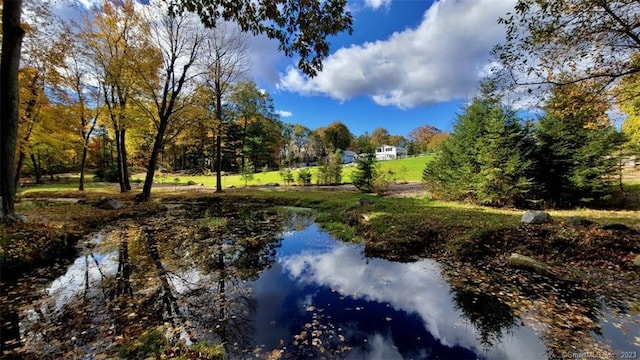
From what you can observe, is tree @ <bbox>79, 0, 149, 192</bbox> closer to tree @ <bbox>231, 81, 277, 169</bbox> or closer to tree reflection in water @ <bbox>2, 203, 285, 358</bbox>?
tree reflection in water @ <bbox>2, 203, 285, 358</bbox>

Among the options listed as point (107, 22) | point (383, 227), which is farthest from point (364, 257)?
point (107, 22)

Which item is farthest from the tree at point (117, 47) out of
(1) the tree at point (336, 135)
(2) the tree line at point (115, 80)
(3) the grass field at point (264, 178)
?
(1) the tree at point (336, 135)

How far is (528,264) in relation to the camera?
596 cm

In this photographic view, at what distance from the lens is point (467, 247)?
6.96 m

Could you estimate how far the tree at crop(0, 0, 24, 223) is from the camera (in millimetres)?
6547

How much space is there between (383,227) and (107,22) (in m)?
18.9

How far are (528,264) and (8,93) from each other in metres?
13.0

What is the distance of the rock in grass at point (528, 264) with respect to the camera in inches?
227

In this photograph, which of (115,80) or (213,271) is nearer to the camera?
(213,271)

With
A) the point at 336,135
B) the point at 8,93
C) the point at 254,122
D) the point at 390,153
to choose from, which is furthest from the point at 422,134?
the point at 8,93

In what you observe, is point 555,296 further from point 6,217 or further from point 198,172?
point 198,172

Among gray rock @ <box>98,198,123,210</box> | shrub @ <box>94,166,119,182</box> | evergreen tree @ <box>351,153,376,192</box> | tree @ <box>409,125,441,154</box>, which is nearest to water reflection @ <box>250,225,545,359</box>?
gray rock @ <box>98,198,123,210</box>

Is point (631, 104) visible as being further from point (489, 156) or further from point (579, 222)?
point (579, 222)

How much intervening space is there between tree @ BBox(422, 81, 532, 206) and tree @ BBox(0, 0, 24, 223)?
14.3 meters
